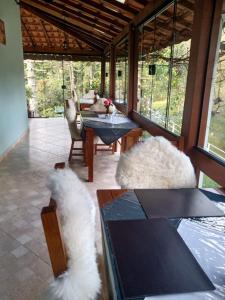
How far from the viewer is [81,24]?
6629mm

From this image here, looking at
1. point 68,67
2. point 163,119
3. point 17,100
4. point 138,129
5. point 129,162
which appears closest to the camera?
point 129,162

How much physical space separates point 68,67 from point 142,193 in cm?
1138

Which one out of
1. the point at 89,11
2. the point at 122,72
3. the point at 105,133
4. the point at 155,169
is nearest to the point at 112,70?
the point at 122,72

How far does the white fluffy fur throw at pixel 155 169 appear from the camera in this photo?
1.62 metres

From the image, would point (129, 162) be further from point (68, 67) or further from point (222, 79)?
point (68, 67)

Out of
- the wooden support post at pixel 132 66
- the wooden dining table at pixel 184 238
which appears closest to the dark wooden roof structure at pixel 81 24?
the wooden support post at pixel 132 66

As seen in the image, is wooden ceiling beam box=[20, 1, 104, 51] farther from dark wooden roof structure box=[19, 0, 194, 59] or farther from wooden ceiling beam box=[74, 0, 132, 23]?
wooden ceiling beam box=[74, 0, 132, 23]

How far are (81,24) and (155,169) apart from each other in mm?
6176

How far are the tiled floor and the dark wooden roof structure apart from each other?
2.22 meters

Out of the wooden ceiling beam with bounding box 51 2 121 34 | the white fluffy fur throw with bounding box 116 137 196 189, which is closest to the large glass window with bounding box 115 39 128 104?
the wooden ceiling beam with bounding box 51 2 121 34

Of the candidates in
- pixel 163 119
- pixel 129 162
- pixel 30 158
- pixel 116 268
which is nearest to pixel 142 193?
pixel 129 162

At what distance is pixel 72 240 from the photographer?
2.65ft

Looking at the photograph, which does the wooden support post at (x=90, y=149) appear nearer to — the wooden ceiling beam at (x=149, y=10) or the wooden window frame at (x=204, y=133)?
the wooden window frame at (x=204, y=133)

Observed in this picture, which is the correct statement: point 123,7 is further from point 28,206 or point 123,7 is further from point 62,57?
point 62,57
